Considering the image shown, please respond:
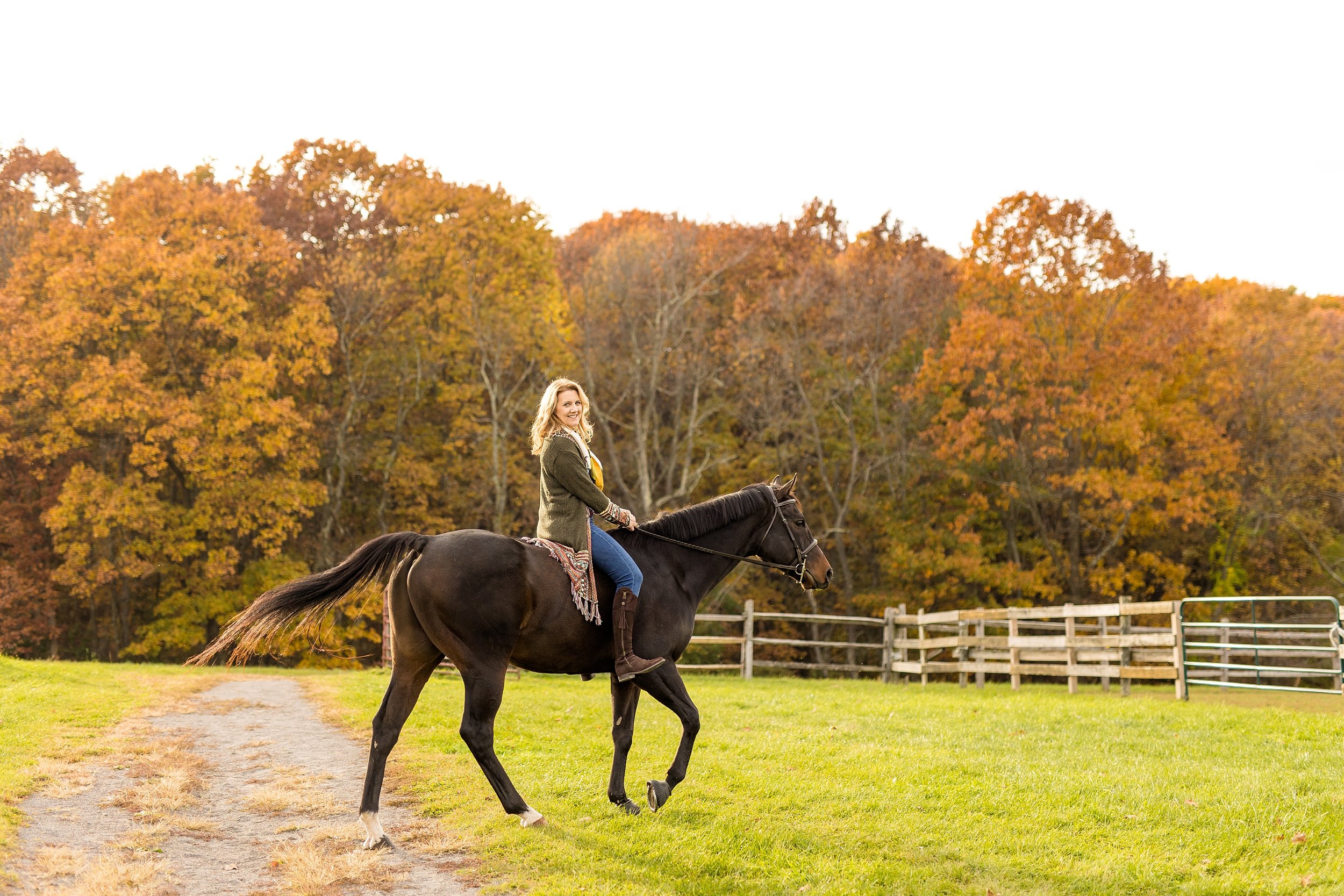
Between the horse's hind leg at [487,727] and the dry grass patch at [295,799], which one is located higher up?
the horse's hind leg at [487,727]

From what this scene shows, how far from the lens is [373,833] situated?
623cm

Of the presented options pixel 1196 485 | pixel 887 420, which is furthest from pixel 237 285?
pixel 1196 485

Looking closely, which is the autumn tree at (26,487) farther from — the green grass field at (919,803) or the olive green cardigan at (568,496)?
the olive green cardigan at (568,496)

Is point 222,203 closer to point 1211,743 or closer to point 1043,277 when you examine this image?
point 1043,277

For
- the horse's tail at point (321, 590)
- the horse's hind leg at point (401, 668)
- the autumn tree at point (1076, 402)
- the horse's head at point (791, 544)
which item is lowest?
the horse's hind leg at point (401, 668)

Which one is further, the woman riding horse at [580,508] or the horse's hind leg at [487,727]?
the woman riding horse at [580,508]

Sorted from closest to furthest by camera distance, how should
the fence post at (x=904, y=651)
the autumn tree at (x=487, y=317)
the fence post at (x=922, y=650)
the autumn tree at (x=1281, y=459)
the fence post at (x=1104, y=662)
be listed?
the fence post at (x=1104, y=662) → the fence post at (x=922, y=650) → the fence post at (x=904, y=651) → the autumn tree at (x=487, y=317) → the autumn tree at (x=1281, y=459)

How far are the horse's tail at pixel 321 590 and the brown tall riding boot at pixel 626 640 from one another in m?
1.26

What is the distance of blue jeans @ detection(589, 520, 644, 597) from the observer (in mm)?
6832

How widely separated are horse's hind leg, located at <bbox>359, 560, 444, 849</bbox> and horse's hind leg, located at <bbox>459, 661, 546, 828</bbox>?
298 millimetres

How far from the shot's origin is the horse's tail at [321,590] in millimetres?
6555

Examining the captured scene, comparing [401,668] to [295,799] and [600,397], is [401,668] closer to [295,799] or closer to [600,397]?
[295,799]

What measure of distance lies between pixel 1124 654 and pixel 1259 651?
1.75m

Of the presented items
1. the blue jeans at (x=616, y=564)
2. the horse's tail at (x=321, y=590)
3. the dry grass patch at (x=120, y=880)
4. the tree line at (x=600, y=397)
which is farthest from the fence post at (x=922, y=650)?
the dry grass patch at (x=120, y=880)
